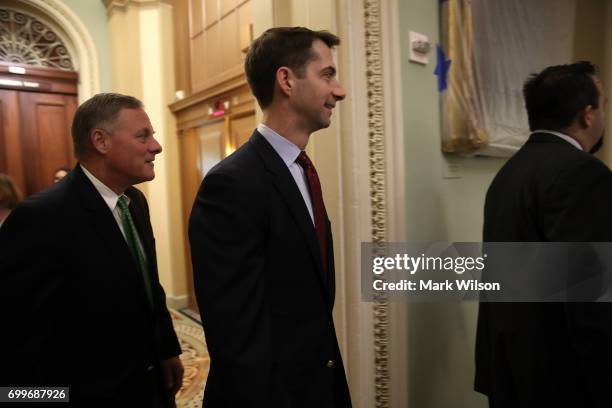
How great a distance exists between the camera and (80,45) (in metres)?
4.39

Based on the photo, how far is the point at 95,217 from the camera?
3.81 feet

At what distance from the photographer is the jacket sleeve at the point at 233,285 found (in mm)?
Result: 842

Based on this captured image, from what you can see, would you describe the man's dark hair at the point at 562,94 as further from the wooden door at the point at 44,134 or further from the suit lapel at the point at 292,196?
the wooden door at the point at 44,134

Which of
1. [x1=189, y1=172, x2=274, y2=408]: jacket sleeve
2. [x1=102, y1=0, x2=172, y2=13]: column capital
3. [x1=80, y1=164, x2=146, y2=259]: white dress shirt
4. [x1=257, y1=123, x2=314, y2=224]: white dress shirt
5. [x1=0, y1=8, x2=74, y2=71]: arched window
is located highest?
[x1=102, y1=0, x2=172, y2=13]: column capital

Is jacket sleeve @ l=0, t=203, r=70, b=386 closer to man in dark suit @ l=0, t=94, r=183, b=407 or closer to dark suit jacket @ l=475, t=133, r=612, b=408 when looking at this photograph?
man in dark suit @ l=0, t=94, r=183, b=407

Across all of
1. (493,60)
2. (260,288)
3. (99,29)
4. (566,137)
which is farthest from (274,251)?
(99,29)

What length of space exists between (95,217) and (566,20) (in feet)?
9.88

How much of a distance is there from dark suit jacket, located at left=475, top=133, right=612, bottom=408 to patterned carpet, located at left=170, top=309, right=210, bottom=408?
2037 mm

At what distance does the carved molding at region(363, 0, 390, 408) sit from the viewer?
62.8 inches

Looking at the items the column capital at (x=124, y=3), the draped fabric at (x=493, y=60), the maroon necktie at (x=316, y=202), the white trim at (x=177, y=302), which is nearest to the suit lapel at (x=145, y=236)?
the maroon necktie at (x=316, y=202)

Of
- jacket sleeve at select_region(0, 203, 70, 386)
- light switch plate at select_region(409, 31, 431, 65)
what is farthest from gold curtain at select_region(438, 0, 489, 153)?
jacket sleeve at select_region(0, 203, 70, 386)

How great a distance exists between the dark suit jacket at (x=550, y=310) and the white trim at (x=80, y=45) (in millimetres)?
4463

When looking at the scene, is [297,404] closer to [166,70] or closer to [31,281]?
[31,281]

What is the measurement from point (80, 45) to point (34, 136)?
43.2 inches
